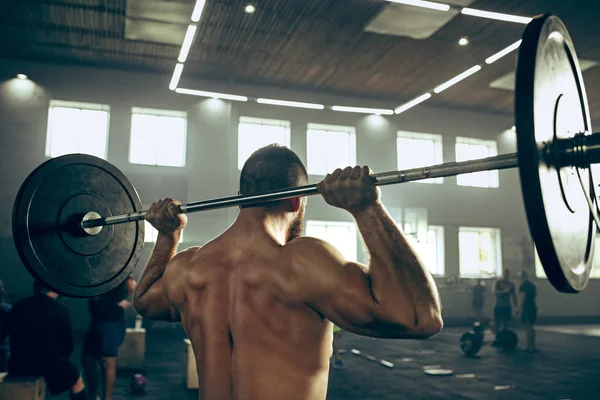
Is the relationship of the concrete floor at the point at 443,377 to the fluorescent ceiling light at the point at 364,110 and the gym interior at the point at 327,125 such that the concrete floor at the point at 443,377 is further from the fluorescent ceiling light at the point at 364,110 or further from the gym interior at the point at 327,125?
the fluorescent ceiling light at the point at 364,110

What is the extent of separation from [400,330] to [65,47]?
8073mm

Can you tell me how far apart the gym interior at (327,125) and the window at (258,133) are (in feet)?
0.09

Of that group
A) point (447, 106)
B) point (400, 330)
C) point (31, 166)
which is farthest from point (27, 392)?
point (447, 106)

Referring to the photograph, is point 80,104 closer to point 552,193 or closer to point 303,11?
point 303,11

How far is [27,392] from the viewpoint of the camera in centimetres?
277

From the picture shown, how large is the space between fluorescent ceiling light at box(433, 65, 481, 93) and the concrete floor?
441 centimetres

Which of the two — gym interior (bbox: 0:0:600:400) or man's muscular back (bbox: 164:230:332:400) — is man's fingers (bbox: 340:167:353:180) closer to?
man's muscular back (bbox: 164:230:332:400)

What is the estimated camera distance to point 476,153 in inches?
432

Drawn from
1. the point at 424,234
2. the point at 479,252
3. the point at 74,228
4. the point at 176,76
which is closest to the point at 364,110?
the point at 424,234

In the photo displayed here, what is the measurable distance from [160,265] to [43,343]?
1.85m

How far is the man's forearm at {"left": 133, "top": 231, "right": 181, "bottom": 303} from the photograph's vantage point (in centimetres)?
158

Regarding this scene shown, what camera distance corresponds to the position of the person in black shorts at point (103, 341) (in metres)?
3.49

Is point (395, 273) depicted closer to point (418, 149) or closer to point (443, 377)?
point (443, 377)

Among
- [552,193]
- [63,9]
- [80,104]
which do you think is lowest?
[552,193]
